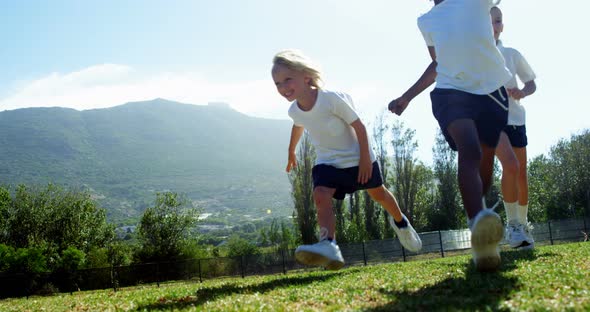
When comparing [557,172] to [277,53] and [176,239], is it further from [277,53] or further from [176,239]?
[277,53]

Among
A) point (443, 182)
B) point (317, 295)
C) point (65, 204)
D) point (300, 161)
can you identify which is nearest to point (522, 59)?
point (317, 295)

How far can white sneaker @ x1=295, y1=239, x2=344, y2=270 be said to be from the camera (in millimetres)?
3672

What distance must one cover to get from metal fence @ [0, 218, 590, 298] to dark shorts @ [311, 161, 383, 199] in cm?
2288

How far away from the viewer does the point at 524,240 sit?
4.76 metres

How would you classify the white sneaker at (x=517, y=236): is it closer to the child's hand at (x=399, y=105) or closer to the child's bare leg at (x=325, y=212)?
the child's hand at (x=399, y=105)

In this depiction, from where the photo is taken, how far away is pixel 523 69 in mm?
5723

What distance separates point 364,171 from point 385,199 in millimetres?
635

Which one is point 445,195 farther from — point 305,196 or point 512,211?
point 512,211

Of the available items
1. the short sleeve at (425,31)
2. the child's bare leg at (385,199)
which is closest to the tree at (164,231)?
the child's bare leg at (385,199)

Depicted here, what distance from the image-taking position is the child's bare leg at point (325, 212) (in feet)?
13.0

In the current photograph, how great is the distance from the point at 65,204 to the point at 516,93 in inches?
2005

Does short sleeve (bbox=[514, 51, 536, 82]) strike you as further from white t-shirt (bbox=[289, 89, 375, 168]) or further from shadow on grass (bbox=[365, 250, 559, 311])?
shadow on grass (bbox=[365, 250, 559, 311])

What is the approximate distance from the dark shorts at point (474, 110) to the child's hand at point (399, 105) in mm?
525

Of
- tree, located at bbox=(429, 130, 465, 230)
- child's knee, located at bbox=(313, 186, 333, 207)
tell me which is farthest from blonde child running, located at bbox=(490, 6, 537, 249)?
tree, located at bbox=(429, 130, 465, 230)
